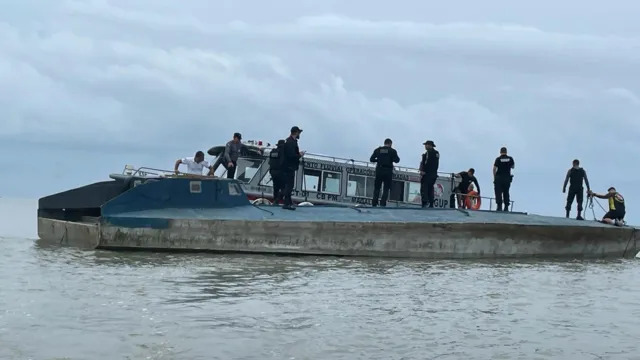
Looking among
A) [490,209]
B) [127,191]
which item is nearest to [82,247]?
[127,191]

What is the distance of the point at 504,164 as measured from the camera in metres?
18.3

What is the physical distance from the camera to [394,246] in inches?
621

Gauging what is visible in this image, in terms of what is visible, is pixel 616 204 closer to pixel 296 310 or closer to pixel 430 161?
pixel 430 161

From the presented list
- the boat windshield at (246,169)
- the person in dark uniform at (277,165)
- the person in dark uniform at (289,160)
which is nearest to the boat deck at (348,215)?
the person in dark uniform at (289,160)

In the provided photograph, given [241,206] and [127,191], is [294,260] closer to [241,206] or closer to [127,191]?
[241,206]

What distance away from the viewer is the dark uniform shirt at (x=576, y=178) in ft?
63.4

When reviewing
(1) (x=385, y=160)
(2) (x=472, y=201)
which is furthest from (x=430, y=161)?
(2) (x=472, y=201)

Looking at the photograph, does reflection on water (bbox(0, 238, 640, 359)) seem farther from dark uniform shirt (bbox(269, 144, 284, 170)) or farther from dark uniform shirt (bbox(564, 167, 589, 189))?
dark uniform shirt (bbox(564, 167, 589, 189))

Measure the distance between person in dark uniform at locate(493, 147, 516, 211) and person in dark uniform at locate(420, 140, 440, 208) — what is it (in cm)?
166

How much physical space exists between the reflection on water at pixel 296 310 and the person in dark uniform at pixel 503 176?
15.1 ft

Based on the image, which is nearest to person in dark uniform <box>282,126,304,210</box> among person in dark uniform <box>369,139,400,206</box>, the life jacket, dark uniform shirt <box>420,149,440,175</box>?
person in dark uniform <box>369,139,400,206</box>

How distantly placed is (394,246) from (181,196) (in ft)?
13.5

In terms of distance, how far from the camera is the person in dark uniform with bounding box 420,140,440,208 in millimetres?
17391

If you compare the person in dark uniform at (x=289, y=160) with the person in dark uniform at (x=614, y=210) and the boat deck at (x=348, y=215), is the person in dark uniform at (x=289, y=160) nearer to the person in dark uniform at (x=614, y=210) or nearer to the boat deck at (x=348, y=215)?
the boat deck at (x=348, y=215)
